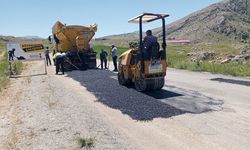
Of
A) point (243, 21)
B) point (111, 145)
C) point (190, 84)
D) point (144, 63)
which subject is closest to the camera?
point (111, 145)

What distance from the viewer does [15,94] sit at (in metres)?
15.8

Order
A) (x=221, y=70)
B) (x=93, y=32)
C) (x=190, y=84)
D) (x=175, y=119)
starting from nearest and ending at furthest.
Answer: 1. (x=175, y=119)
2. (x=190, y=84)
3. (x=221, y=70)
4. (x=93, y=32)

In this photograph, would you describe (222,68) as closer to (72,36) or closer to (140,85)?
(140,85)

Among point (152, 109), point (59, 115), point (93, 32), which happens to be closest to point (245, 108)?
point (152, 109)

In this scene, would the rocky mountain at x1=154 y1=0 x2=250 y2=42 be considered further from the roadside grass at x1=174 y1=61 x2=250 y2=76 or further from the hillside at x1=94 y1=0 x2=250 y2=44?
the roadside grass at x1=174 y1=61 x2=250 y2=76

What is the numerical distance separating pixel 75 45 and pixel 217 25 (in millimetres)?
138296

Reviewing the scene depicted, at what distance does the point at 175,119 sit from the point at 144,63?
4373 mm

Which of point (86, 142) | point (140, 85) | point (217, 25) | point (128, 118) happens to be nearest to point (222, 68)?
point (140, 85)

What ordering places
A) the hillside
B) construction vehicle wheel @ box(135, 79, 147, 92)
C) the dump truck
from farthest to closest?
1. the hillside
2. the dump truck
3. construction vehicle wheel @ box(135, 79, 147, 92)

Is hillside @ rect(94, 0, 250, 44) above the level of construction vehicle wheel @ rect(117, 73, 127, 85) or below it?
Answer: above

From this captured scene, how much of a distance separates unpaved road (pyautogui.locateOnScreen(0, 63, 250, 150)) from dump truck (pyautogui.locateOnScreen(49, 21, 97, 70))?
9.91m

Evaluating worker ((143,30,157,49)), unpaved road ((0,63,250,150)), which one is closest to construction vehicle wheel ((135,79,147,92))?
unpaved road ((0,63,250,150))

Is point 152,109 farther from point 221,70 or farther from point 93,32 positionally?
point 93,32

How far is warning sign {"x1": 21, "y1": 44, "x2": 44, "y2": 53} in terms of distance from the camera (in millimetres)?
24503
